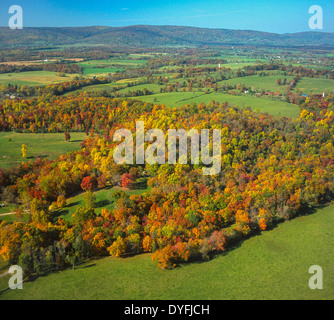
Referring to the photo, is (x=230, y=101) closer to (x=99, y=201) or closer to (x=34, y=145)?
(x=34, y=145)

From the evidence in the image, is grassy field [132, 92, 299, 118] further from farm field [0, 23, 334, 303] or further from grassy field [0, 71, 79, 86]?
grassy field [0, 71, 79, 86]

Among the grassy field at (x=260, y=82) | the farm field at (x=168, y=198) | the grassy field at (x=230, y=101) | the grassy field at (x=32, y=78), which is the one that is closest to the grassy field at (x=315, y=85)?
the farm field at (x=168, y=198)

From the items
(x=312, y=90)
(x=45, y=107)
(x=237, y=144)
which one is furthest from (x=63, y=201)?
(x=312, y=90)

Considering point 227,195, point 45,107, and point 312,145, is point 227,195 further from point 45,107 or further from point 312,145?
point 45,107

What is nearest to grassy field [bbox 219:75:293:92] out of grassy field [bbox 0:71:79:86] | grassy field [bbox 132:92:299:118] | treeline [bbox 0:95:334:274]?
grassy field [bbox 132:92:299:118]

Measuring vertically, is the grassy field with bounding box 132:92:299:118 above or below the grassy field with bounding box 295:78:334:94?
below

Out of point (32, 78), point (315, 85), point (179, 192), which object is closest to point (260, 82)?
point (315, 85)

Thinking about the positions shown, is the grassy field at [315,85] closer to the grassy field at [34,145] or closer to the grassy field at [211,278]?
the grassy field at [211,278]
